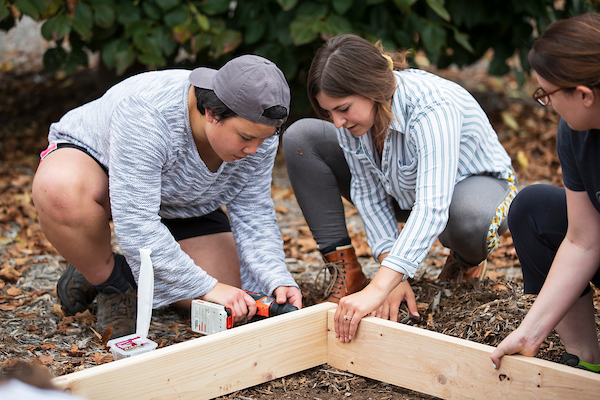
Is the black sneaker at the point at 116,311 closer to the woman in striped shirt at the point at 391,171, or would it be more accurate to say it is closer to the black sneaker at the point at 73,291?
the black sneaker at the point at 73,291

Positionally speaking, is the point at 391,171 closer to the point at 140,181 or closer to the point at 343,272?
the point at 343,272

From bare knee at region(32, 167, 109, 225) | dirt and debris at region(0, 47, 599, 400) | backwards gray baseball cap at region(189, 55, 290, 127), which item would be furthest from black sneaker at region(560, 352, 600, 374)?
bare knee at region(32, 167, 109, 225)

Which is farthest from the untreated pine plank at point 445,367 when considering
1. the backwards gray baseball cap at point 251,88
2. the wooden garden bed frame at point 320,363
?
the backwards gray baseball cap at point 251,88

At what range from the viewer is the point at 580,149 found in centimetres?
152

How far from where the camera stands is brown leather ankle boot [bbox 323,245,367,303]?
93.9 inches

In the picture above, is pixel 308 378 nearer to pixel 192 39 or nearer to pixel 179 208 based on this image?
pixel 179 208

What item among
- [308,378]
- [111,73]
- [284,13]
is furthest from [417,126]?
[111,73]

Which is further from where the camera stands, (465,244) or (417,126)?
(465,244)

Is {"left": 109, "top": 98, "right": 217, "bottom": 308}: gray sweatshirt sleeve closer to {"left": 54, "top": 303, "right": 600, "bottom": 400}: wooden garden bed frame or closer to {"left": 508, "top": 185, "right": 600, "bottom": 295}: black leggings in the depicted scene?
{"left": 54, "top": 303, "right": 600, "bottom": 400}: wooden garden bed frame

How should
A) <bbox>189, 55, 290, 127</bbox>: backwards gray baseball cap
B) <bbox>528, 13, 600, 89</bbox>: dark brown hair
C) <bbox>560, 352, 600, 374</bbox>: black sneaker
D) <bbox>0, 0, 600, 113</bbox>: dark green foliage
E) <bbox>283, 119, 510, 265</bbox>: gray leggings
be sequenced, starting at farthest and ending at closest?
<bbox>0, 0, 600, 113</bbox>: dark green foliage
<bbox>283, 119, 510, 265</bbox>: gray leggings
<bbox>189, 55, 290, 127</bbox>: backwards gray baseball cap
<bbox>560, 352, 600, 374</bbox>: black sneaker
<bbox>528, 13, 600, 89</bbox>: dark brown hair

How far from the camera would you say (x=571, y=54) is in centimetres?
131

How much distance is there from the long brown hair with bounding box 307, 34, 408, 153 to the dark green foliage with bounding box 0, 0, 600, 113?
1646 mm

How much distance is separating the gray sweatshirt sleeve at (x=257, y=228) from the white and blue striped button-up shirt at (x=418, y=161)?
35 cm

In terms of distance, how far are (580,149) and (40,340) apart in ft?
6.07
